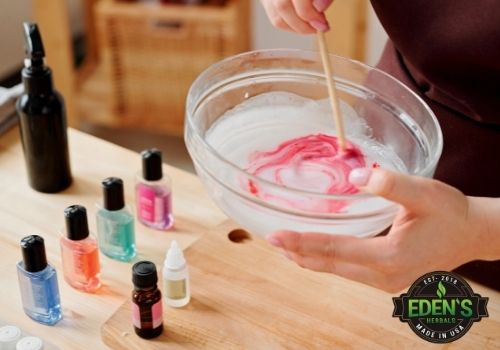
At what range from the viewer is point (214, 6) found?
6.76ft

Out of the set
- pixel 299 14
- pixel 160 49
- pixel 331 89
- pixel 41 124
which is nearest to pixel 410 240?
pixel 331 89

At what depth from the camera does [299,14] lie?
855 millimetres

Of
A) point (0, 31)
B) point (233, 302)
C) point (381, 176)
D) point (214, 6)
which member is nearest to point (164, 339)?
point (233, 302)

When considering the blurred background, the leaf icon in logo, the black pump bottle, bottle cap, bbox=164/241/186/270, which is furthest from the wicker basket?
the leaf icon in logo

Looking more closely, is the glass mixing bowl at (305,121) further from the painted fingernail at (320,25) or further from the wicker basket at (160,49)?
the wicker basket at (160,49)

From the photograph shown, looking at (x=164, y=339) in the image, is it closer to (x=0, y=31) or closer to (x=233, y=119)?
(x=233, y=119)

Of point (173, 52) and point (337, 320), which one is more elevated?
point (337, 320)

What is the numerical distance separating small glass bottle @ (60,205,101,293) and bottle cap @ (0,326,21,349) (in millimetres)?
103

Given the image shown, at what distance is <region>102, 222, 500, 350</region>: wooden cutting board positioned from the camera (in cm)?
84

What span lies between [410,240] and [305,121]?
270mm

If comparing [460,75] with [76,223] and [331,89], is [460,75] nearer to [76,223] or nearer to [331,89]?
[331,89]

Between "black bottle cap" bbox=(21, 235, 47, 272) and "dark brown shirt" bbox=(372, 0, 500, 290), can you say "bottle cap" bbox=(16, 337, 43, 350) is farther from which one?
"dark brown shirt" bbox=(372, 0, 500, 290)

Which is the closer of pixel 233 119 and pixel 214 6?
pixel 233 119

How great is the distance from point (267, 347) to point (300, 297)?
89mm
